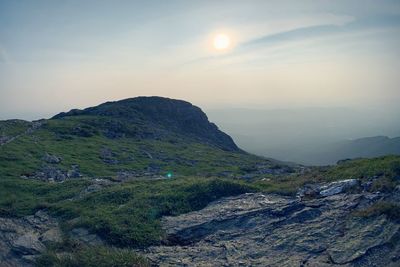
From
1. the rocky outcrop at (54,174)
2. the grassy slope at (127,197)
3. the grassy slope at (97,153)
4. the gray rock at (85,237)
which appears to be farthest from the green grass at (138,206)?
the grassy slope at (97,153)

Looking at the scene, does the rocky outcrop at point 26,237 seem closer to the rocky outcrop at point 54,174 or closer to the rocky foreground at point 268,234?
the rocky foreground at point 268,234

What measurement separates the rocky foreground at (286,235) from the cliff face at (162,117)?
78.7 meters

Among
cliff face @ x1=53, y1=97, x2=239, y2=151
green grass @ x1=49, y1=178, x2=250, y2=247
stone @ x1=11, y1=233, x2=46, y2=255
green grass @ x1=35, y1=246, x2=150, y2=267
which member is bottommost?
green grass @ x1=35, y1=246, x2=150, y2=267

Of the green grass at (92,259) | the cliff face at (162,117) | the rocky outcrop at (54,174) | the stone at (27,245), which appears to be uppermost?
the cliff face at (162,117)

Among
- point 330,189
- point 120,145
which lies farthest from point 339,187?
point 120,145

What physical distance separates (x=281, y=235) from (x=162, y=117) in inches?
4214

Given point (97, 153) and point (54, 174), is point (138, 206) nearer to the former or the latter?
point (54, 174)

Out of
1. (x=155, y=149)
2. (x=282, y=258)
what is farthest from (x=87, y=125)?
(x=282, y=258)

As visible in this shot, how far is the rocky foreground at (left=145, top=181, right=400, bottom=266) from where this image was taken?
2078 cm

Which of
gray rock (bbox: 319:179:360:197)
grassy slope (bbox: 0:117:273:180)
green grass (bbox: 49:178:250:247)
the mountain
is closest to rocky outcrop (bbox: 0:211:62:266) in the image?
green grass (bbox: 49:178:250:247)

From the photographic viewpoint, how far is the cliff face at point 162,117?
375 feet

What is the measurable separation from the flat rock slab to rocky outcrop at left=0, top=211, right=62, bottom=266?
6683mm

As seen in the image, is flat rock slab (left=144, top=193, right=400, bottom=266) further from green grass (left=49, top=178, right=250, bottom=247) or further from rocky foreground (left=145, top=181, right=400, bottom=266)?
green grass (left=49, top=178, right=250, bottom=247)

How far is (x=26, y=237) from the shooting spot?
24953mm
